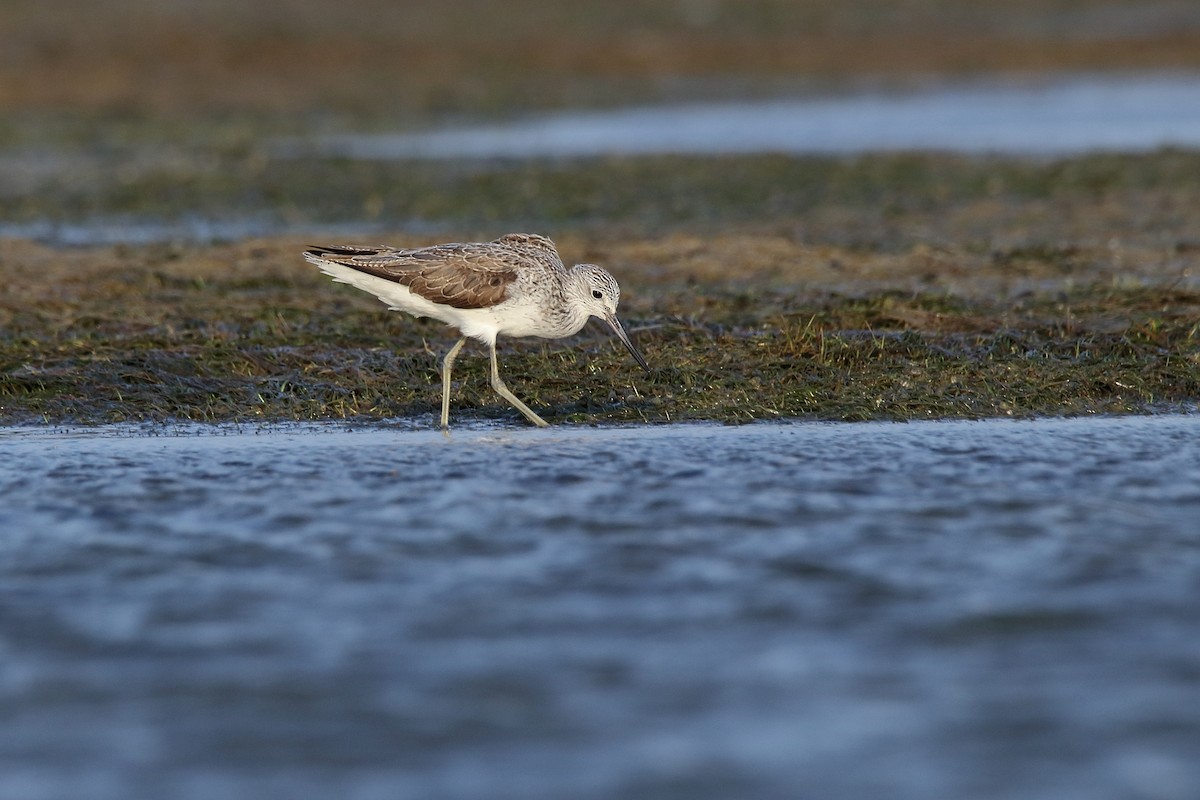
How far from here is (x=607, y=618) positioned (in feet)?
21.1

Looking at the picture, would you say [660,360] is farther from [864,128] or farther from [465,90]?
[465,90]

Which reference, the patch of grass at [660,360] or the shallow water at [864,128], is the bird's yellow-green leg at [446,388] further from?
the shallow water at [864,128]

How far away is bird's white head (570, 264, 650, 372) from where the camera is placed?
10.7 meters

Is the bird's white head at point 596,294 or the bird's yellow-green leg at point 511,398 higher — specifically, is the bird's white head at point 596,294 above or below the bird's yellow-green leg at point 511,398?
above

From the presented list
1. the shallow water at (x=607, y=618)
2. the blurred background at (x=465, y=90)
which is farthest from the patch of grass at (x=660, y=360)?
the blurred background at (x=465, y=90)

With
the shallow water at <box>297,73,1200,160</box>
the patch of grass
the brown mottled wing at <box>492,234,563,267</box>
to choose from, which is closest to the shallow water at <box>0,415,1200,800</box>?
the patch of grass

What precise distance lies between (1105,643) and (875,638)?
2.60 feet

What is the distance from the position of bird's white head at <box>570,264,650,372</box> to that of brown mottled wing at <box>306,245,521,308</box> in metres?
0.42

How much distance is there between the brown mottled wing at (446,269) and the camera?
34.2 feet

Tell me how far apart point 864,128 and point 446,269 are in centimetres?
1844

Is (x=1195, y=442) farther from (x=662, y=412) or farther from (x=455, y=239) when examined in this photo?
(x=455, y=239)

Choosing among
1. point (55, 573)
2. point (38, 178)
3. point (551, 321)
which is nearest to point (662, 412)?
point (551, 321)

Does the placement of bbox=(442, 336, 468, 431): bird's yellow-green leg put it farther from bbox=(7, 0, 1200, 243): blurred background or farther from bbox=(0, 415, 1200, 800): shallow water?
bbox=(7, 0, 1200, 243): blurred background

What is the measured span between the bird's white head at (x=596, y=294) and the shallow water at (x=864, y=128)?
13564 mm
